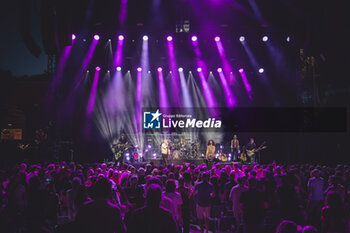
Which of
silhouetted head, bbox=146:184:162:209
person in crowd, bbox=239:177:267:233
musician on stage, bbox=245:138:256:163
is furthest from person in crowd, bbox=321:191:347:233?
musician on stage, bbox=245:138:256:163

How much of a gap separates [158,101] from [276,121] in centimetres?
719

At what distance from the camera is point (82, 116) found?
744 inches

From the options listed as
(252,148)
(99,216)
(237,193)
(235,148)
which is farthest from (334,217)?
(235,148)

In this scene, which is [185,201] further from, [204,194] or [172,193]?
[172,193]

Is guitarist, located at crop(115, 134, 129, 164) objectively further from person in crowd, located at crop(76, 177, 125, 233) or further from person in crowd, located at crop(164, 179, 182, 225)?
person in crowd, located at crop(76, 177, 125, 233)

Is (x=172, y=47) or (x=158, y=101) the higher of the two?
(x=172, y=47)

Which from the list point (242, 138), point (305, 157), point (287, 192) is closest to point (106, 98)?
point (242, 138)

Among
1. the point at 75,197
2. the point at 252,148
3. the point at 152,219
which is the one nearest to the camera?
the point at 152,219

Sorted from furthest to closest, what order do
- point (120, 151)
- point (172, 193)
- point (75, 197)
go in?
point (120, 151)
point (172, 193)
point (75, 197)

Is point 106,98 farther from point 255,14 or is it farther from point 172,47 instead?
point 255,14

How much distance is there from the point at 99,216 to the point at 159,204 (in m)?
0.57

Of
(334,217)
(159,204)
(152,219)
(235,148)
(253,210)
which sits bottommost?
(253,210)

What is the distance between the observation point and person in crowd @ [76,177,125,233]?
3.04 metres

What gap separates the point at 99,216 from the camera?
306 centimetres
